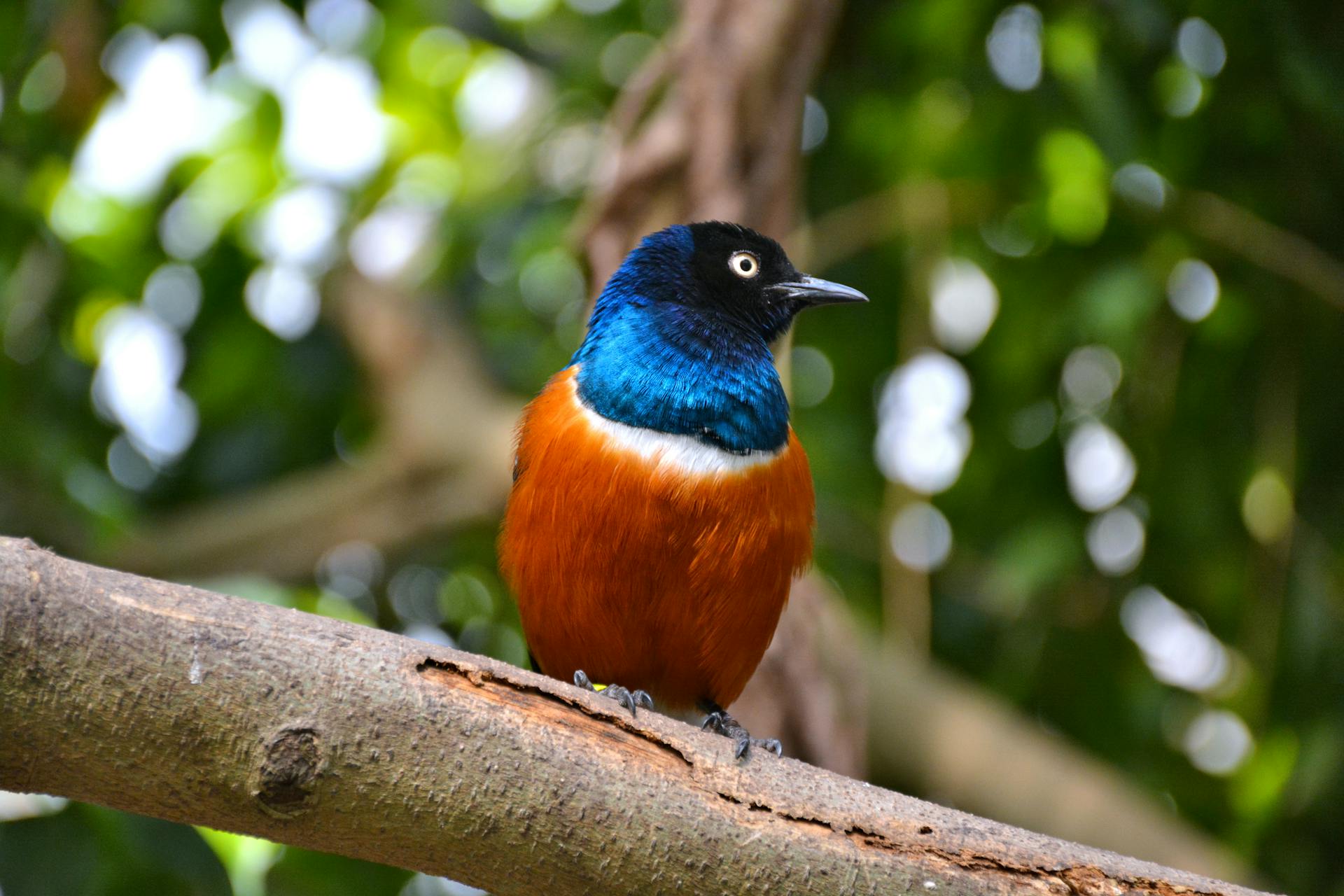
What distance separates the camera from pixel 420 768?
2.21m

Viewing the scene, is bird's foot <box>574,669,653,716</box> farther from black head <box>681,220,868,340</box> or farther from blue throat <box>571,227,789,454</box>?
black head <box>681,220,868,340</box>

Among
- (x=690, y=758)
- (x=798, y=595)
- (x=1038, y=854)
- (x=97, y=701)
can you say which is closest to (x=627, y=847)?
(x=690, y=758)

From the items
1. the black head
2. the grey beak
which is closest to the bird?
the black head

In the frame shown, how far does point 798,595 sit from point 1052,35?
2.21m

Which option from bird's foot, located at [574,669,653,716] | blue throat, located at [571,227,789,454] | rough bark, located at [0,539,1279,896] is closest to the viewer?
rough bark, located at [0,539,1279,896]

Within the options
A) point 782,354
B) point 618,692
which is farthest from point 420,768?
point 782,354

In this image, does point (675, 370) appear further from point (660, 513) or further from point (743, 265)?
point (743, 265)

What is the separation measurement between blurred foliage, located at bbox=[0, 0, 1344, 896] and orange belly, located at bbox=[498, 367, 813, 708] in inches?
34.7

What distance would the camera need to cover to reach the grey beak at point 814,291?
4.58 m

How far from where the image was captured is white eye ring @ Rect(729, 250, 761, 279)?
4.53 m

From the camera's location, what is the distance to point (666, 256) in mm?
4453

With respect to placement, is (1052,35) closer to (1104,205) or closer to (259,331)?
(1104,205)

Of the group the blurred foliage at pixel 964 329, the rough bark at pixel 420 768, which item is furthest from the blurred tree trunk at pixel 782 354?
the rough bark at pixel 420 768

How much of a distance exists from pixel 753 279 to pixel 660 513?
1.23m
